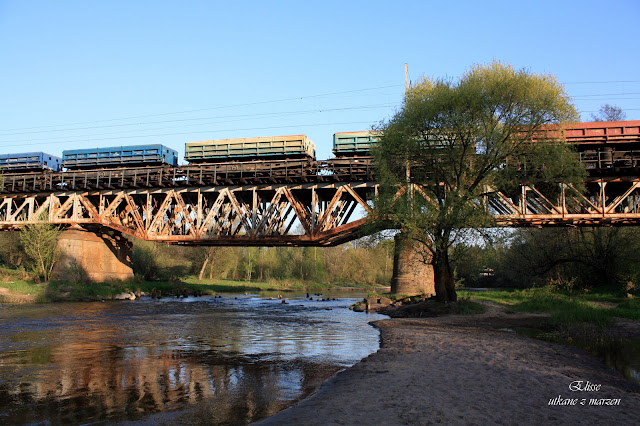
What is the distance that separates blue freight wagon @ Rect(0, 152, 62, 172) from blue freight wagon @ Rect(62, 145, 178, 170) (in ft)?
5.92

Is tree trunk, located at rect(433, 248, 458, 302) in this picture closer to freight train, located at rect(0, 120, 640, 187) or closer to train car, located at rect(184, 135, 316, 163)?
freight train, located at rect(0, 120, 640, 187)

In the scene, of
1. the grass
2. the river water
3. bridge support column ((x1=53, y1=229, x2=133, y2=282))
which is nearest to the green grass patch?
bridge support column ((x1=53, y1=229, x2=133, y2=282))

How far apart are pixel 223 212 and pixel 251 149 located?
793cm

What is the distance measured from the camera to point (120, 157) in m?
46.8

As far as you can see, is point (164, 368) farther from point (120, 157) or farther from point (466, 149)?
point (120, 157)

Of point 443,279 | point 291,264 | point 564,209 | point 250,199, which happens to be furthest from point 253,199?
point 291,264

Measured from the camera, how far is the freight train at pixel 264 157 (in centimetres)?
3369

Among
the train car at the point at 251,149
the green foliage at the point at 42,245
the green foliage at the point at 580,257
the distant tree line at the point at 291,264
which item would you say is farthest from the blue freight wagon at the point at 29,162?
the green foliage at the point at 580,257

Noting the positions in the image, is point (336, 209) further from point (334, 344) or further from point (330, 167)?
point (334, 344)

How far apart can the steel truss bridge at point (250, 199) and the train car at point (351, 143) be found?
48.0 inches

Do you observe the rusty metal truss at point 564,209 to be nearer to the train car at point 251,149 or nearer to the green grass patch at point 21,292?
the train car at point 251,149

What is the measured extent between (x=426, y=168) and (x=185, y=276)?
60.0m

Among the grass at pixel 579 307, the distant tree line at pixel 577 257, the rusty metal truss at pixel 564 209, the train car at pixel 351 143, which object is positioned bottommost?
the grass at pixel 579 307

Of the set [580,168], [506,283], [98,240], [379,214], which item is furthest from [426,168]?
[506,283]
